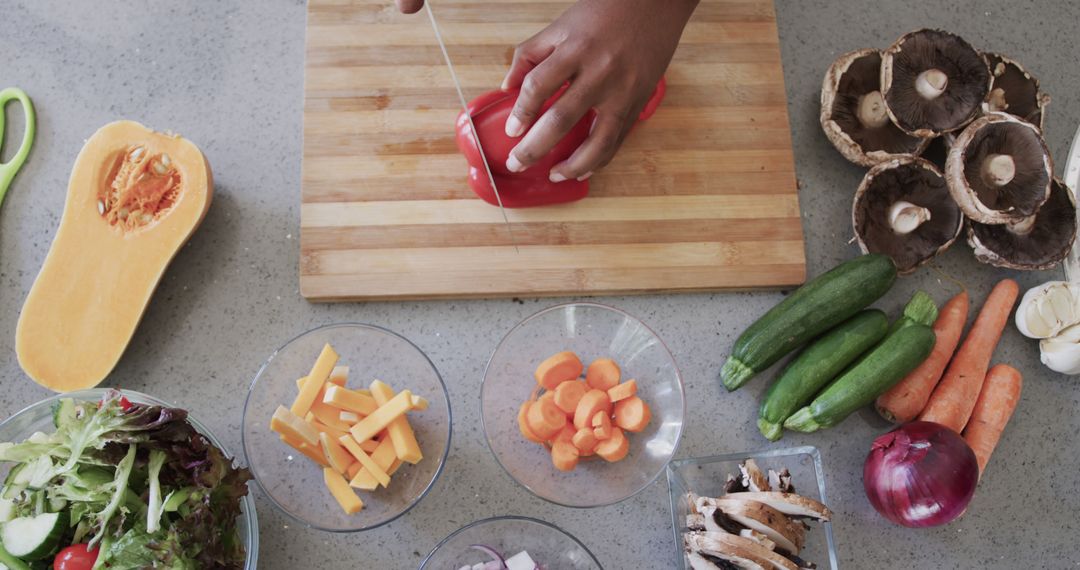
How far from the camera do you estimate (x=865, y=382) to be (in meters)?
1.50

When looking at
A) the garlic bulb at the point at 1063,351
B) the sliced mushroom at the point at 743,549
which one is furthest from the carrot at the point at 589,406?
the garlic bulb at the point at 1063,351

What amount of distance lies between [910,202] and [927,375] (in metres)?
0.33

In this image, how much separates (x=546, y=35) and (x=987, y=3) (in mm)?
1066

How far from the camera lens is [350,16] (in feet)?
5.43

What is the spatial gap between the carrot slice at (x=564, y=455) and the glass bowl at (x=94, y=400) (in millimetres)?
515

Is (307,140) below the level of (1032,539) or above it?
above

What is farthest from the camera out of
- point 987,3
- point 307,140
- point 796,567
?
→ point 987,3

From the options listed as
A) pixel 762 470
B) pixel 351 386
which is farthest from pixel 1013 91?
pixel 351 386

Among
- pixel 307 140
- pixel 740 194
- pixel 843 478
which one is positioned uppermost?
pixel 307 140

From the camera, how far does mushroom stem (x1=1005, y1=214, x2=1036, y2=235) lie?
158cm

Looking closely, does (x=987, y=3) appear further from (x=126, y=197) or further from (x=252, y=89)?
(x=126, y=197)

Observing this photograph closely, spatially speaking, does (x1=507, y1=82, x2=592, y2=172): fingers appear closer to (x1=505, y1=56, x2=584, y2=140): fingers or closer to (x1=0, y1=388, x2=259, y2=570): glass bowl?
(x1=505, y1=56, x2=584, y2=140): fingers

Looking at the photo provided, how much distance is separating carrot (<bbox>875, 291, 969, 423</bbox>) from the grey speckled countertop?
5 cm

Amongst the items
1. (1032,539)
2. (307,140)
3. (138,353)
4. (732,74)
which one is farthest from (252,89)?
(1032,539)
